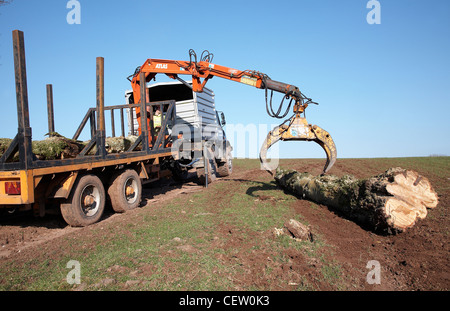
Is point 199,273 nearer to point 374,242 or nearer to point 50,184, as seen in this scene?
point 374,242

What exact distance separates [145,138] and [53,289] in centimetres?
506

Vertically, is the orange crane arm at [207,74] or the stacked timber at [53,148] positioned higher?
the orange crane arm at [207,74]

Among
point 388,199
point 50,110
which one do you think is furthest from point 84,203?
point 388,199

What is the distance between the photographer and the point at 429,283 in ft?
10.2

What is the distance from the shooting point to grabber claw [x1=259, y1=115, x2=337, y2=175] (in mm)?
6090

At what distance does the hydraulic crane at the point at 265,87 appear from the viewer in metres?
Answer: 6.14

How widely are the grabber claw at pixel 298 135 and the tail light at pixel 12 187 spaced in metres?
4.32

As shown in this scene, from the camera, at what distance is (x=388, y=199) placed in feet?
14.1

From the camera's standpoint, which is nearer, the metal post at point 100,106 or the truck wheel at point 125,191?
the metal post at point 100,106

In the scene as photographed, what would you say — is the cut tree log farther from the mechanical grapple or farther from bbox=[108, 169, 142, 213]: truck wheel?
bbox=[108, 169, 142, 213]: truck wheel

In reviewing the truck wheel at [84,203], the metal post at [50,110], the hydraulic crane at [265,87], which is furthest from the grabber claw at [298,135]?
the metal post at [50,110]

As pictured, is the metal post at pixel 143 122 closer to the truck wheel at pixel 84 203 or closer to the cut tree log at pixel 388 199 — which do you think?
the truck wheel at pixel 84 203

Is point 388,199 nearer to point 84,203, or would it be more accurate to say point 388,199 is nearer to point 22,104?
point 84,203

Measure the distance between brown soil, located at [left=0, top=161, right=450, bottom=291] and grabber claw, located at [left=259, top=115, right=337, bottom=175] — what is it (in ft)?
4.25
